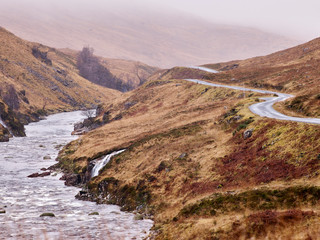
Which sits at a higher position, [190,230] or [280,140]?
[280,140]

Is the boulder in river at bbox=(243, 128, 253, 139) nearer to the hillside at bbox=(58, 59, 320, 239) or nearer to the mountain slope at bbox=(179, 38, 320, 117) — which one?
the hillside at bbox=(58, 59, 320, 239)

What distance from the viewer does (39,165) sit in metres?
58.2

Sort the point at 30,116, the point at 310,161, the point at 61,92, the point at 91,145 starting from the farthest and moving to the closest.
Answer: the point at 61,92 < the point at 30,116 < the point at 91,145 < the point at 310,161

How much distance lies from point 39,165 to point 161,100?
48.7 metres

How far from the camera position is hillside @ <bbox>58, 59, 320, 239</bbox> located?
20172 millimetres

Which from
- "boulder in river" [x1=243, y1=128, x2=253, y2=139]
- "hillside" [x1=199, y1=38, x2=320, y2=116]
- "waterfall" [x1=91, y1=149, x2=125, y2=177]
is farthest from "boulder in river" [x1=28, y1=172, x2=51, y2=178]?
"hillside" [x1=199, y1=38, x2=320, y2=116]

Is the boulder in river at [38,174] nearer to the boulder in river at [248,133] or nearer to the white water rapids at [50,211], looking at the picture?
the white water rapids at [50,211]

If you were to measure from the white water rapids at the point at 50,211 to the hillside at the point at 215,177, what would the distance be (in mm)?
2001

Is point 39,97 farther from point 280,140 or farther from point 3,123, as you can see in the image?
point 280,140

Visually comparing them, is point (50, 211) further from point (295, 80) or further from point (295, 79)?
point (295, 79)

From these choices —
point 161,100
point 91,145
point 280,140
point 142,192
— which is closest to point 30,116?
point 161,100

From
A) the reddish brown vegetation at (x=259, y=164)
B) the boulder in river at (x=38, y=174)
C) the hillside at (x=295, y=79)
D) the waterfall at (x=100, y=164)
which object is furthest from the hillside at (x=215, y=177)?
the hillside at (x=295, y=79)

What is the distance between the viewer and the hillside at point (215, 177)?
2017 centimetres

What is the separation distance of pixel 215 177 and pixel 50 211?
17.6 metres
